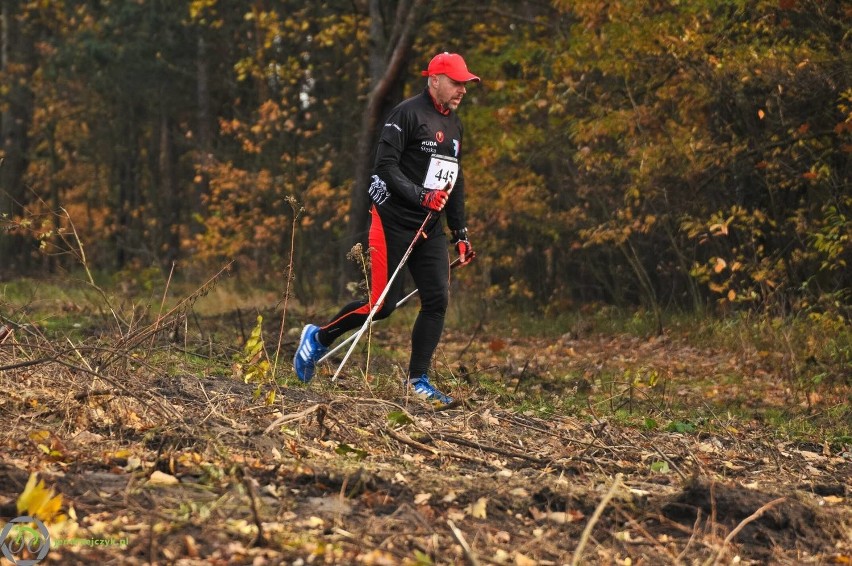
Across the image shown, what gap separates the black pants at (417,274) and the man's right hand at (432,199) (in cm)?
32

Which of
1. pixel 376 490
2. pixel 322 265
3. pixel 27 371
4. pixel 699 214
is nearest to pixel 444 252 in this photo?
pixel 27 371

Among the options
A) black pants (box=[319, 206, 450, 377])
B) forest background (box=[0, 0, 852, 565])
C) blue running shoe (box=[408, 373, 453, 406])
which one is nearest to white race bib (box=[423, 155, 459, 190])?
black pants (box=[319, 206, 450, 377])

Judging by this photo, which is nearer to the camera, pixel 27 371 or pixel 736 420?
pixel 27 371

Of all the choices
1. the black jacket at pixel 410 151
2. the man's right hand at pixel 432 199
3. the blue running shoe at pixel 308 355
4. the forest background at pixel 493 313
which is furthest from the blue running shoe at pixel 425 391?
the man's right hand at pixel 432 199

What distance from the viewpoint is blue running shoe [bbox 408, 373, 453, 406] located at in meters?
7.43

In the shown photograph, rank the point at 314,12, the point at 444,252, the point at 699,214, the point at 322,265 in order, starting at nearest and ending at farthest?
1. the point at 444,252
2. the point at 699,214
3. the point at 314,12
4. the point at 322,265

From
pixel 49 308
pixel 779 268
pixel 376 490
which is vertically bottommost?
pixel 49 308

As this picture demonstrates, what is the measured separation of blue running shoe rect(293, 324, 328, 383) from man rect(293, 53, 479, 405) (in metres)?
0.07

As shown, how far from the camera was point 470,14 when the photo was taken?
68.4 ft

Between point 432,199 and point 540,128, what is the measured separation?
34.7 ft

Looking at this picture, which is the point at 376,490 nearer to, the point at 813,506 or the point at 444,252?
the point at 813,506

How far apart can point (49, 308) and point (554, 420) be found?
1051cm

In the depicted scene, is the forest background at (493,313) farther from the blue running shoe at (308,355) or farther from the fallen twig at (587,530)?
the blue running shoe at (308,355)

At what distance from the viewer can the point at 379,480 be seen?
15.6ft
